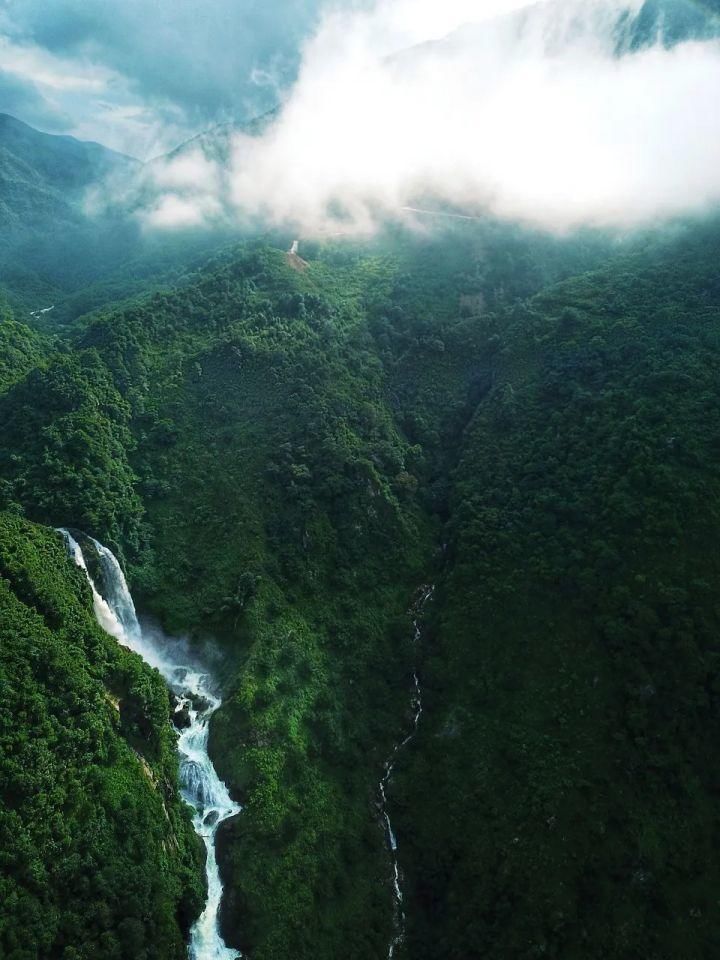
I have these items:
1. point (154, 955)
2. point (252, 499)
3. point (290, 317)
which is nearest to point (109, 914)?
point (154, 955)

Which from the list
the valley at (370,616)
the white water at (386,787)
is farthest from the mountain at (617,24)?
the white water at (386,787)

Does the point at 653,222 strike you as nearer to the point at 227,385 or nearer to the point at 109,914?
the point at 227,385

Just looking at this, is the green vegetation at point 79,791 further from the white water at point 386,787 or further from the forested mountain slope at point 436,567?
the white water at point 386,787

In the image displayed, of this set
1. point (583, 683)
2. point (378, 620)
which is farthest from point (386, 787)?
point (583, 683)

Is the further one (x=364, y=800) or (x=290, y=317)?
(x=290, y=317)

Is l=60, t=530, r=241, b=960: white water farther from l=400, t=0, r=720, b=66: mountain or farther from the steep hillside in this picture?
l=400, t=0, r=720, b=66: mountain

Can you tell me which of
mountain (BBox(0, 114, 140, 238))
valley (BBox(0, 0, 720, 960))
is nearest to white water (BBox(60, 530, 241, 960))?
valley (BBox(0, 0, 720, 960))
